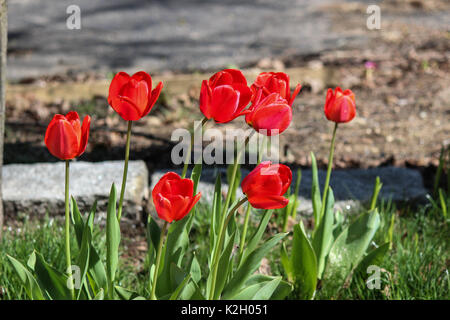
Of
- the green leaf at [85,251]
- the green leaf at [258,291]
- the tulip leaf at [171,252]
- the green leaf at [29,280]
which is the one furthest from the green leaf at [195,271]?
the green leaf at [29,280]

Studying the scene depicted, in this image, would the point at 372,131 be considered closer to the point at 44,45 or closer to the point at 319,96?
the point at 319,96

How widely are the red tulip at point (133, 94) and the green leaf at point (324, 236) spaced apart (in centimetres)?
75

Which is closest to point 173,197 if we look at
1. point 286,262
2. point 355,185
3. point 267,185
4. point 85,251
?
point 267,185

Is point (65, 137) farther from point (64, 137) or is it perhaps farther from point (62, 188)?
point (62, 188)

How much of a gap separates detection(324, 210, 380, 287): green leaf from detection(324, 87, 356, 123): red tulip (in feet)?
1.25

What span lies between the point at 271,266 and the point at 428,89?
267 centimetres

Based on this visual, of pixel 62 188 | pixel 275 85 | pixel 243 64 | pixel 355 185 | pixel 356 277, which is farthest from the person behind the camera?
pixel 243 64

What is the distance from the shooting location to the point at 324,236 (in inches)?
73.1

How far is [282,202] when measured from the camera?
1.26 m

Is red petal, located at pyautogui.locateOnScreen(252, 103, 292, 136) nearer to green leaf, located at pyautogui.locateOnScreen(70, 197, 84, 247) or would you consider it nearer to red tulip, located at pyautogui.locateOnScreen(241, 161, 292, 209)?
red tulip, located at pyautogui.locateOnScreen(241, 161, 292, 209)

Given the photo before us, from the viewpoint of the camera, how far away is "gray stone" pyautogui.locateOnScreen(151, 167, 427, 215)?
261cm

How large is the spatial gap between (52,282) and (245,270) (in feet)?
1.61
